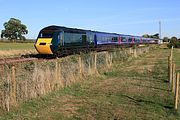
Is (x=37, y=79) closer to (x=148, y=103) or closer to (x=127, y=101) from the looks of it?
(x=127, y=101)

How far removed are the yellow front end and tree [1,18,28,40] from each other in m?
95.1

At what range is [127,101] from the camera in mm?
10750

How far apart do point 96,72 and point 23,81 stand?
318 inches

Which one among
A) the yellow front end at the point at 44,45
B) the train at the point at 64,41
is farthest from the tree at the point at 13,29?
the yellow front end at the point at 44,45

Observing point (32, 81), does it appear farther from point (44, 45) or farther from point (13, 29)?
point (13, 29)

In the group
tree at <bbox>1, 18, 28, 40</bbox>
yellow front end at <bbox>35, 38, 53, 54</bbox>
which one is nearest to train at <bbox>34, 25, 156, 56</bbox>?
yellow front end at <bbox>35, 38, 53, 54</bbox>

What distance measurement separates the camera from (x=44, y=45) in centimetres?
2720

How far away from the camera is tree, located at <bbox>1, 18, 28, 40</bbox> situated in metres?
120

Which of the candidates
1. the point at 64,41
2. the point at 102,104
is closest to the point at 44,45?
the point at 64,41

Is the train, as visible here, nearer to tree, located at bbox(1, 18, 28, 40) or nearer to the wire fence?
the wire fence

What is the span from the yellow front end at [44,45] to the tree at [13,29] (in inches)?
3743

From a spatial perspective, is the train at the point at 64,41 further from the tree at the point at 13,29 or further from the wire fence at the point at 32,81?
the tree at the point at 13,29

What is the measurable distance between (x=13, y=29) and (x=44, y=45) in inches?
3775

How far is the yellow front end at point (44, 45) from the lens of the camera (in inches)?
1062
